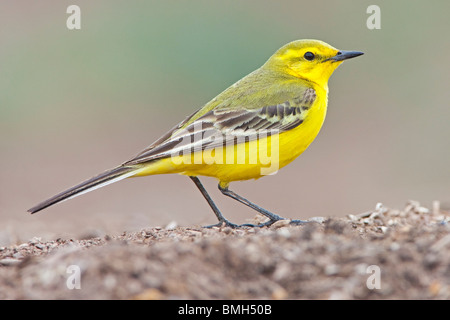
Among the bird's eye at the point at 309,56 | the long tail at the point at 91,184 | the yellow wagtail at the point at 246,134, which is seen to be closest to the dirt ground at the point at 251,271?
the long tail at the point at 91,184

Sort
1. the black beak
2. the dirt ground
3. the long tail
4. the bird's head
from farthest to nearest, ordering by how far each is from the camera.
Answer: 1. the bird's head
2. the black beak
3. the long tail
4. the dirt ground

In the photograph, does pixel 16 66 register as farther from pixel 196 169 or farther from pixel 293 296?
pixel 293 296

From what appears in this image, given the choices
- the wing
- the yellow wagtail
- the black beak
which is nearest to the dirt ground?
the yellow wagtail

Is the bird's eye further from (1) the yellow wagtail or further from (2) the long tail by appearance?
(2) the long tail

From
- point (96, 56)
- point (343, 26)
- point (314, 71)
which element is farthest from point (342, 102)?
point (314, 71)

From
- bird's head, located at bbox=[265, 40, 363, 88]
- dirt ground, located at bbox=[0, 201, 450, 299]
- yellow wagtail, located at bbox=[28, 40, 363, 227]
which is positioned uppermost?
bird's head, located at bbox=[265, 40, 363, 88]

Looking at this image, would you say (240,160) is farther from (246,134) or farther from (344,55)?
(344,55)

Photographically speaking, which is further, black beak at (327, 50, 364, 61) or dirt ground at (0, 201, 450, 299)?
black beak at (327, 50, 364, 61)
